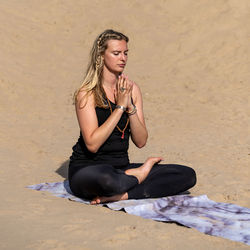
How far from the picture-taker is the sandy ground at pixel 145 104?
147 inches

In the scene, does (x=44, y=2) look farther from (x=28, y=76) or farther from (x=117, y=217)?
(x=117, y=217)

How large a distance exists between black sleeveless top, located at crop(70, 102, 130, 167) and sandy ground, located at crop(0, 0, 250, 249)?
493 mm

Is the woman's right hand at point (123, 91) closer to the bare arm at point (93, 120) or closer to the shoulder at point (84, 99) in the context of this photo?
the bare arm at point (93, 120)

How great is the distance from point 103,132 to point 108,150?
0.36 m

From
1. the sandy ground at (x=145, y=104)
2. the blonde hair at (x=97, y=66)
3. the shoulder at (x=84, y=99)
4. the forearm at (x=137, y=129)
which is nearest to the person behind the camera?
the sandy ground at (x=145, y=104)

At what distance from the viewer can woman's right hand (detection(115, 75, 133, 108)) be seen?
454 centimetres

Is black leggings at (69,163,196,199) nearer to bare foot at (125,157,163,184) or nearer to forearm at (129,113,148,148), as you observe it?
bare foot at (125,157,163,184)

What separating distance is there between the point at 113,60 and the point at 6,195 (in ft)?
5.51

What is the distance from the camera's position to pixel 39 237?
3469 millimetres

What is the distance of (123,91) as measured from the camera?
4.57 m

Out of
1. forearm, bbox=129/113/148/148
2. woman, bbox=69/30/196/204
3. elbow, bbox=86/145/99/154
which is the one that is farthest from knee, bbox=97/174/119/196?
forearm, bbox=129/113/148/148

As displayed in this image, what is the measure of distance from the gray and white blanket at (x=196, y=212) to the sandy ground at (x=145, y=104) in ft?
0.47

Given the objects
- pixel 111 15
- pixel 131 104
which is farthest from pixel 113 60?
pixel 111 15

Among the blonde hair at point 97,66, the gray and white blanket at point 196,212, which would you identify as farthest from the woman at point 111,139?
the gray and white blanket at point 196,212
